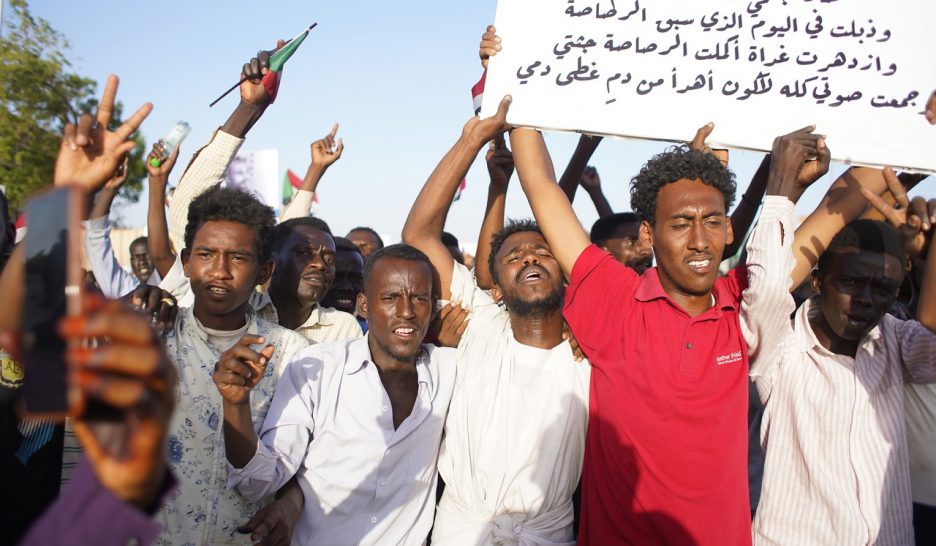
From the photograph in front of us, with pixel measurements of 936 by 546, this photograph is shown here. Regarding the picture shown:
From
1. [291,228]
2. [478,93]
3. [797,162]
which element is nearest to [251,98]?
[291,228]

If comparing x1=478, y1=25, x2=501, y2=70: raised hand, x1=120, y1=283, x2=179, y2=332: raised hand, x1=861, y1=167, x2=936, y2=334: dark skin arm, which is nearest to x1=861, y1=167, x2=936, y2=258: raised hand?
x1=861, y1=167, x2=936, y2=334: dark skin arm

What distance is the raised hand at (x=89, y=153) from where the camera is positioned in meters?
1.80

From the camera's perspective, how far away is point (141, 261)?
8078 millimetres

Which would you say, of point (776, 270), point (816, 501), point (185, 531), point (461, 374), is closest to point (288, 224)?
point (461, 374)

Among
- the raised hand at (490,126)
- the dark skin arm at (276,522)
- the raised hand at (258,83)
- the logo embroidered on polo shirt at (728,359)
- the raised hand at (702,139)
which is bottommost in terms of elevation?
the dark skin arm at (276,522)

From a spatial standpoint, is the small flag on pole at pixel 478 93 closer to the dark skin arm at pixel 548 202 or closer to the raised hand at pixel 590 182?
the dark skin arm at pixel 548 202

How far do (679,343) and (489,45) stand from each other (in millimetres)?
1635

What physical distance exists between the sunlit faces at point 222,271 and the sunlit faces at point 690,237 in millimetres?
1802

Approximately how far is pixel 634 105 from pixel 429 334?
1.49m

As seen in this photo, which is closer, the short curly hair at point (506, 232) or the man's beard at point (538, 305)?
the man's beard at point (538, 305)

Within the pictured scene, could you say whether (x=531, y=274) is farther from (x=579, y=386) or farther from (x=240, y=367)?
(x=240, y=367)

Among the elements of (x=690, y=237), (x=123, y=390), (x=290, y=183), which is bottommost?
(x=123, y=390)

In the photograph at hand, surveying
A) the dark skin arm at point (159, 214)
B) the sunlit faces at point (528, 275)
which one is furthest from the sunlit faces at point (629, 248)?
the dark skin arm at point (159, 214)

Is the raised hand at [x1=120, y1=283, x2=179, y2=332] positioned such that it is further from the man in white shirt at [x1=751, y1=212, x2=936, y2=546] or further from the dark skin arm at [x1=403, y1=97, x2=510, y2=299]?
the man in white shirt at [x1=751, y1=212, x2=936, y2=546]
